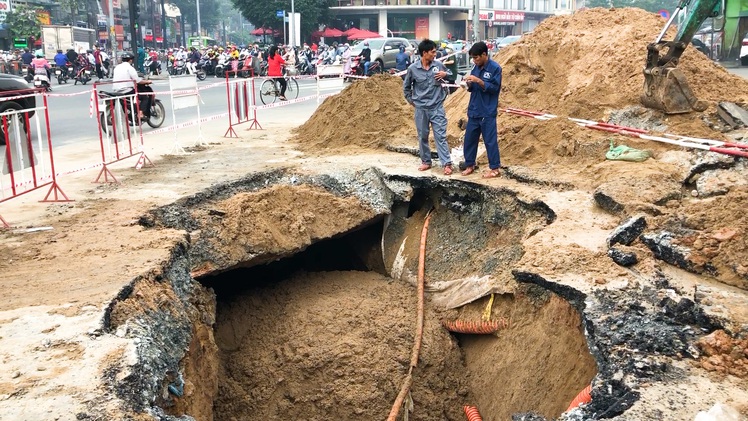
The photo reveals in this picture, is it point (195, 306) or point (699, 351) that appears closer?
point (699, 351)

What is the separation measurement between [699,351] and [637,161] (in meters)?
4.08

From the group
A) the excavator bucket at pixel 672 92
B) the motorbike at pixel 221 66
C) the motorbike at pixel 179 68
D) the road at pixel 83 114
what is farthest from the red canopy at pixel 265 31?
the excavator bucket at pixel 672 92

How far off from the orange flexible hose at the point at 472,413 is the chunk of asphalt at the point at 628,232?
5.98 ft

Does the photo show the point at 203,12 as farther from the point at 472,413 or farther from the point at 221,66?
the point at 472,413

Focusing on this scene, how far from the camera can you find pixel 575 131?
334 inches

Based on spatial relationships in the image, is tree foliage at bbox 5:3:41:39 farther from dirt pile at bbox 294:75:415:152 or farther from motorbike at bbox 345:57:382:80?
dirt pile at bbox 294:75:415:152

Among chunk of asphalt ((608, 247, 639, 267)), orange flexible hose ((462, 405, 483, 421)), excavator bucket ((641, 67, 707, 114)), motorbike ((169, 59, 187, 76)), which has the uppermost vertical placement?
motorbike ((169, 59, 187, 76))

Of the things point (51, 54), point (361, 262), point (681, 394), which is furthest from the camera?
point (51, 54)

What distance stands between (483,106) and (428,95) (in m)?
0.76

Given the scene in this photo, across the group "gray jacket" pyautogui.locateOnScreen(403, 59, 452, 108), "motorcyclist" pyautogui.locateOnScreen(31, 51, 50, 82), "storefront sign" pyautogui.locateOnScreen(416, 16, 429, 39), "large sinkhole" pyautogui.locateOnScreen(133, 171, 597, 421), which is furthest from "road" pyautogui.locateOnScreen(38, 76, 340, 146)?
"storefront sign" pyautogui.locateOnScreen(416, 16, 429, 39)

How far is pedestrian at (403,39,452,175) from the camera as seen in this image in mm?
7809

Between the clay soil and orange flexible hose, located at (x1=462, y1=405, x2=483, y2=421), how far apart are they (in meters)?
0.16

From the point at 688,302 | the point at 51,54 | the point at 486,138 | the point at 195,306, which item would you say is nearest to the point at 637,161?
the point at 486,138

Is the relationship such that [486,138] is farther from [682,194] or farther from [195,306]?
[195,306]
